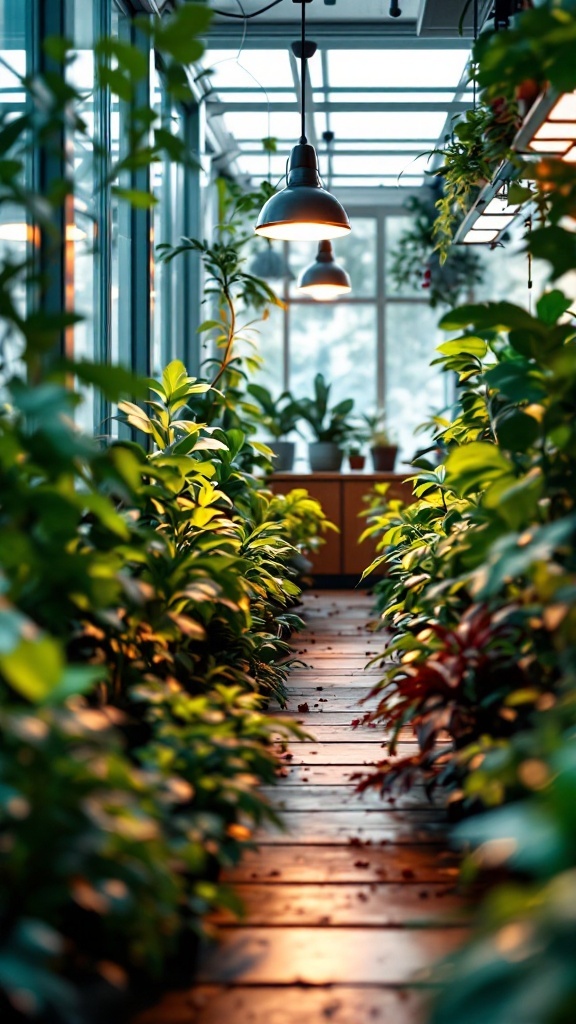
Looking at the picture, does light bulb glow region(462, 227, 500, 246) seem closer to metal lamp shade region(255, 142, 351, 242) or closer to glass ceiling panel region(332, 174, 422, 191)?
metal lamp shade region(255, 142, 351, 242)

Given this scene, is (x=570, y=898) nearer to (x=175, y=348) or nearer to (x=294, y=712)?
(x=294, y=712)

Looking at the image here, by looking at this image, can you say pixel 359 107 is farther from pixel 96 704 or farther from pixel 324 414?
pixel 96 704

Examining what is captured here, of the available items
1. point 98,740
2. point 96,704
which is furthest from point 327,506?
point 98,740

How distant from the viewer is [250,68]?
240 inches

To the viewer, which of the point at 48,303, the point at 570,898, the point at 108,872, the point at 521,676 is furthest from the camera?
the point at 48,303

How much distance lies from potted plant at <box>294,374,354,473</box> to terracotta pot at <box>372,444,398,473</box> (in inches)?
10.3

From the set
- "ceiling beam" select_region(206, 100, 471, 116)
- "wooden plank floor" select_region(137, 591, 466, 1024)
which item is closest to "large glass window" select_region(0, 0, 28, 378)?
"wooden plank floor" select_region(137, 591, 466, 1024)

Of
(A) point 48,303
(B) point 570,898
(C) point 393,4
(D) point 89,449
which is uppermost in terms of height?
(C) point 393,4

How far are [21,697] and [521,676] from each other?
1.00 metres

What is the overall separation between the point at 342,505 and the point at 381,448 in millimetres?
576

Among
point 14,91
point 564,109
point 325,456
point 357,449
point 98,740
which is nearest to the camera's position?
point 98,740

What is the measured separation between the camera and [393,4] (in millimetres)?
4980

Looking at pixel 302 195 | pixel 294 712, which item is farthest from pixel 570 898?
pixel 302 195

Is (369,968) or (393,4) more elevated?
(393,4)
